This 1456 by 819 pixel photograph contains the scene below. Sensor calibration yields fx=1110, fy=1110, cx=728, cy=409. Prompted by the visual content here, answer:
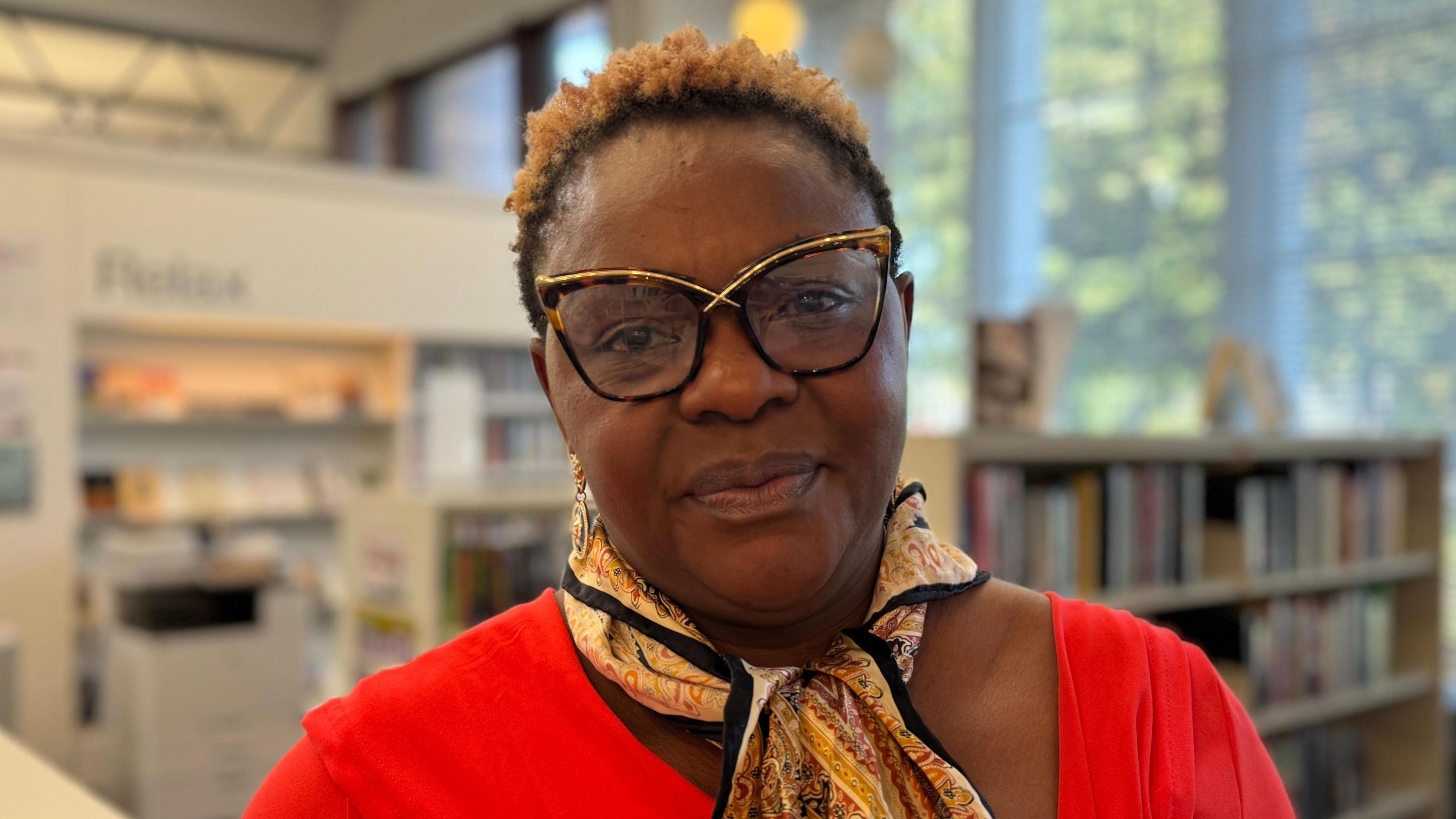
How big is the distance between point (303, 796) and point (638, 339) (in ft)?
1.36

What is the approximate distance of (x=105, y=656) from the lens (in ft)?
15.8

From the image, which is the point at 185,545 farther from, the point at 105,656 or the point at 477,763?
the point at 477,763

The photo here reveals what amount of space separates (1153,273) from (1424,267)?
4.18 feet

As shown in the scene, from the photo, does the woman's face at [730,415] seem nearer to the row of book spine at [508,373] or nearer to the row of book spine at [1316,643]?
the row of book spine at [1316,643]

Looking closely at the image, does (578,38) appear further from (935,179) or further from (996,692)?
(996,692)

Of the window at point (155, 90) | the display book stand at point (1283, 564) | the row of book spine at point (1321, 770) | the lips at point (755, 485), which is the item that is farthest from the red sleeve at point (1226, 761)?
the window at point (155, 90)

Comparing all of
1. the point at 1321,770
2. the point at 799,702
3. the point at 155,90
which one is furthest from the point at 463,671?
the point at 155,90

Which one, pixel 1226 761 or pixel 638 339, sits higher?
pixel 638 339

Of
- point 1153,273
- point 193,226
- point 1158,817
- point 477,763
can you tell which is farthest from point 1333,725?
point 193,226

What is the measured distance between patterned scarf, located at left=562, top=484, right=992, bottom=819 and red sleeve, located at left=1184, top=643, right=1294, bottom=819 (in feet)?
0.67

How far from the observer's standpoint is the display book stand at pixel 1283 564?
2.67 meters

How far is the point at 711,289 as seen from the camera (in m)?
0.78

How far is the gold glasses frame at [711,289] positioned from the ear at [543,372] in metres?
0.07

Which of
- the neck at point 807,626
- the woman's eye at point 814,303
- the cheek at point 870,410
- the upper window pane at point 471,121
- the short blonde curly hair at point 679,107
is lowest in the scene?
the neck at point 807,626
